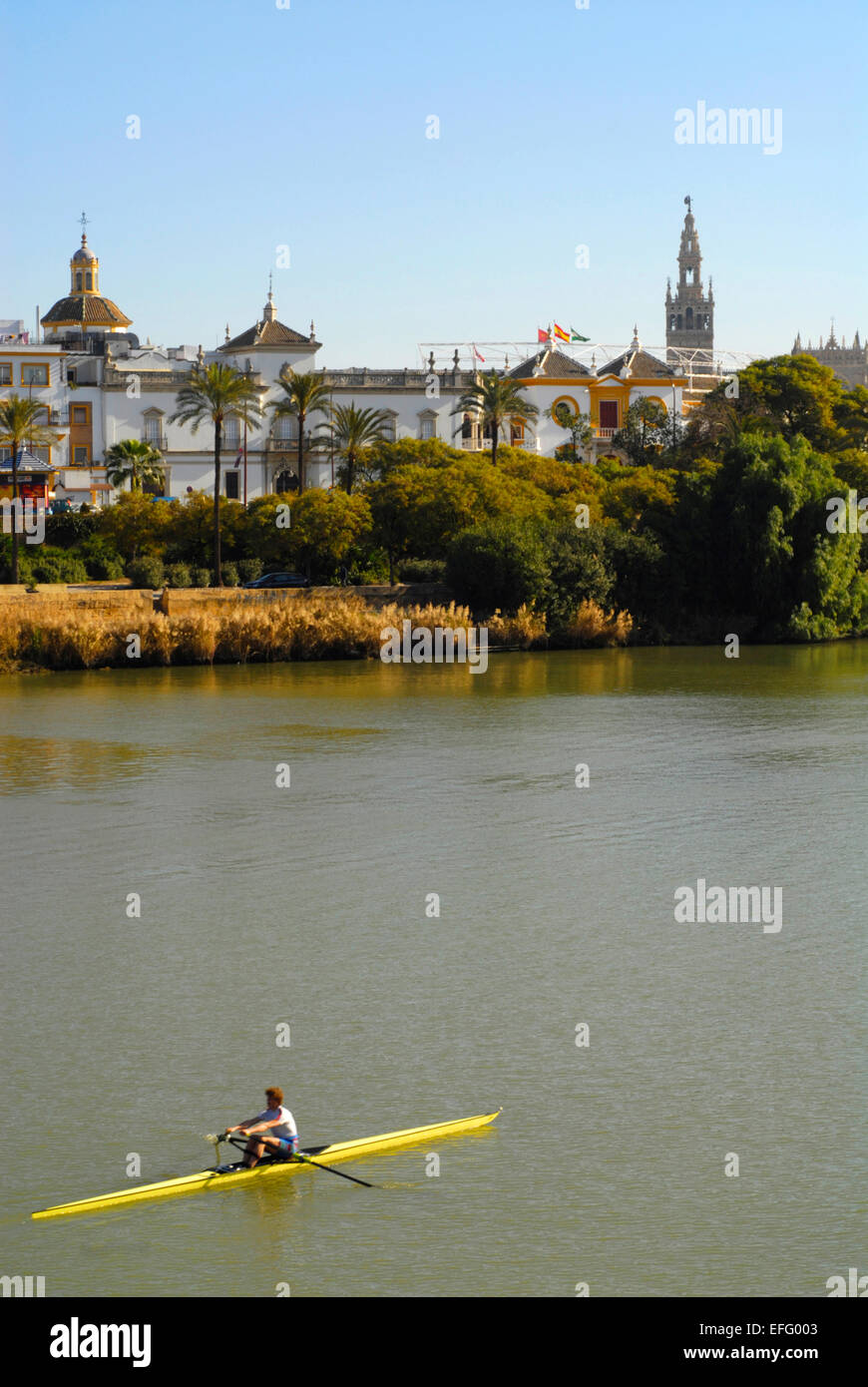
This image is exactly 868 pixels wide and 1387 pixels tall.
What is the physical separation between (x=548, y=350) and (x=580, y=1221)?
101m

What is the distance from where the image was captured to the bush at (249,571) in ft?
226

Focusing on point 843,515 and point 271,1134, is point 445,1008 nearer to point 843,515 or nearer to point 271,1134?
point 271,1134

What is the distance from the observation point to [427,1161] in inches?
586

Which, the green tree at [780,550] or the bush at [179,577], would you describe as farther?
the green tree at [780,550]

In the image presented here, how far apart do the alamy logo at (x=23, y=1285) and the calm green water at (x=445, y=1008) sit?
0.50ft

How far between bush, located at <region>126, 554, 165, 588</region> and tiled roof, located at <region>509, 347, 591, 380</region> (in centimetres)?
4743

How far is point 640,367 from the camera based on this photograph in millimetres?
111938

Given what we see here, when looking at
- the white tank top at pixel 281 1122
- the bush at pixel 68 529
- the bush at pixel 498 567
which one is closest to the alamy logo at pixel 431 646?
the bush at pixel 498 567

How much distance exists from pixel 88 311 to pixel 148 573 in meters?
54.9

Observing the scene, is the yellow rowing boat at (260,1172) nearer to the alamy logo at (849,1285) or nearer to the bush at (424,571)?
the alamy logo at (849,1285)

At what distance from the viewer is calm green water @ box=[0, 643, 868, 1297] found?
13.5 m

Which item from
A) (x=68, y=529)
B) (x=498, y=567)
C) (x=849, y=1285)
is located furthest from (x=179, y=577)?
(x=849, y=1285)

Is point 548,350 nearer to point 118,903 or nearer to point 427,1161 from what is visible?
point 118,903
